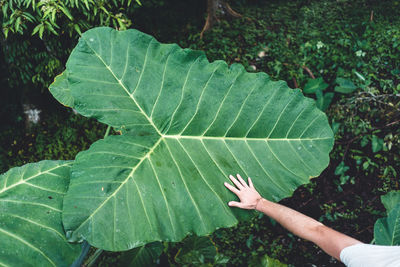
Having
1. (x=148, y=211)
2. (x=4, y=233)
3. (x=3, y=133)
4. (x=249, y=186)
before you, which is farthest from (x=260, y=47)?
(x=3, y=133)

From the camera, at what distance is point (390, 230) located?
4.97 ft

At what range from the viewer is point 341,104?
256 centimetres

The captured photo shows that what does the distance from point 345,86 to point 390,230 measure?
1.34 metres

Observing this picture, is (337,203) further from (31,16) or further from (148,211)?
(31,16)

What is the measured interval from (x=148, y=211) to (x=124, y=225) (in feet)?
0.34

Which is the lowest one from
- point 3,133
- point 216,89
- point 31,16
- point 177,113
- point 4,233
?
point 3,133

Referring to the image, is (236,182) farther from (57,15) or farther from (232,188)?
(57,15)

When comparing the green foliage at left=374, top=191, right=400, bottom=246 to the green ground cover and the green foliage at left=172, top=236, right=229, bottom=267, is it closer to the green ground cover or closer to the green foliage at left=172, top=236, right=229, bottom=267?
the green ground cover

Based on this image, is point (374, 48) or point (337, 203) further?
point (374, 48)

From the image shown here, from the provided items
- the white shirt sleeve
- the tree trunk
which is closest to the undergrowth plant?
the white shirt sleeve

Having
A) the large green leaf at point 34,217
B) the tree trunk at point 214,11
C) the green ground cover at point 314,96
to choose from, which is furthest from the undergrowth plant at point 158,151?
the tree trunk at point 214,11

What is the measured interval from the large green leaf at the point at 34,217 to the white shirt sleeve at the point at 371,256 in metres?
0.97

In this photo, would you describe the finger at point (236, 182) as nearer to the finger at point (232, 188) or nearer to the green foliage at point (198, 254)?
the finger at point (232, 188)

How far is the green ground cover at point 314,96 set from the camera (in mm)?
2311
